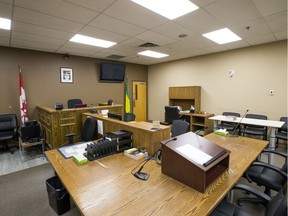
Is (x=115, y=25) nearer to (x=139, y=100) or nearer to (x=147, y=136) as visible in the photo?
(x=147, y=136)

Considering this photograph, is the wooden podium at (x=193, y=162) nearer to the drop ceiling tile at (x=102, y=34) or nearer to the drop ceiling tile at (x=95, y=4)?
the drop ceiling tile at (x=95, y=4)

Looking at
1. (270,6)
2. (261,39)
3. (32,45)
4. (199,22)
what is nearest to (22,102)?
(32,45)

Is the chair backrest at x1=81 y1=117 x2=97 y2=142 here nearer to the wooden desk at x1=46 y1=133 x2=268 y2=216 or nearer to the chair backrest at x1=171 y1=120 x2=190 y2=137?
the wooden desk at x1=46 y1=133 x2=268 y2=216

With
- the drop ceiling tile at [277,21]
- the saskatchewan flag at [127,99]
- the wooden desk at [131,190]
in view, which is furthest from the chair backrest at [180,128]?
the saskatchewan flag at [127,99]

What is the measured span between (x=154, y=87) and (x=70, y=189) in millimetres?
6483

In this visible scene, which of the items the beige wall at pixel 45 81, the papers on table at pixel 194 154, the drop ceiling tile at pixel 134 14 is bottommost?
the papers on table at pixel 194 154

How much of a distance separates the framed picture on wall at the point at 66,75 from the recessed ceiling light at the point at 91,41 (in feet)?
5.44

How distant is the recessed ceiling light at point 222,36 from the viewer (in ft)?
11.6

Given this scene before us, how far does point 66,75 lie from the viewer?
5.41 m

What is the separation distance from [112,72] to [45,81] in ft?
7.52

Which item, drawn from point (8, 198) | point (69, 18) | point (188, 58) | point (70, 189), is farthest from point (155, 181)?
point (188, 58)

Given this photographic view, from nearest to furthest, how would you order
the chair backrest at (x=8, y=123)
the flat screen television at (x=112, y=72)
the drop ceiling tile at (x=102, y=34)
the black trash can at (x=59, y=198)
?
the black trash can at (x=59, y=198)
the drop ceiling tile at (x=102, y=34)
the chair backrest at (x=8, y=123)
the flat screen television at (x=112, y=72)

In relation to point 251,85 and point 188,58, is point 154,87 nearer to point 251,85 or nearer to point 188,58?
point 188,58

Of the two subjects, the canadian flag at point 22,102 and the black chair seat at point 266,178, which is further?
the canadian flag at point 22,102
